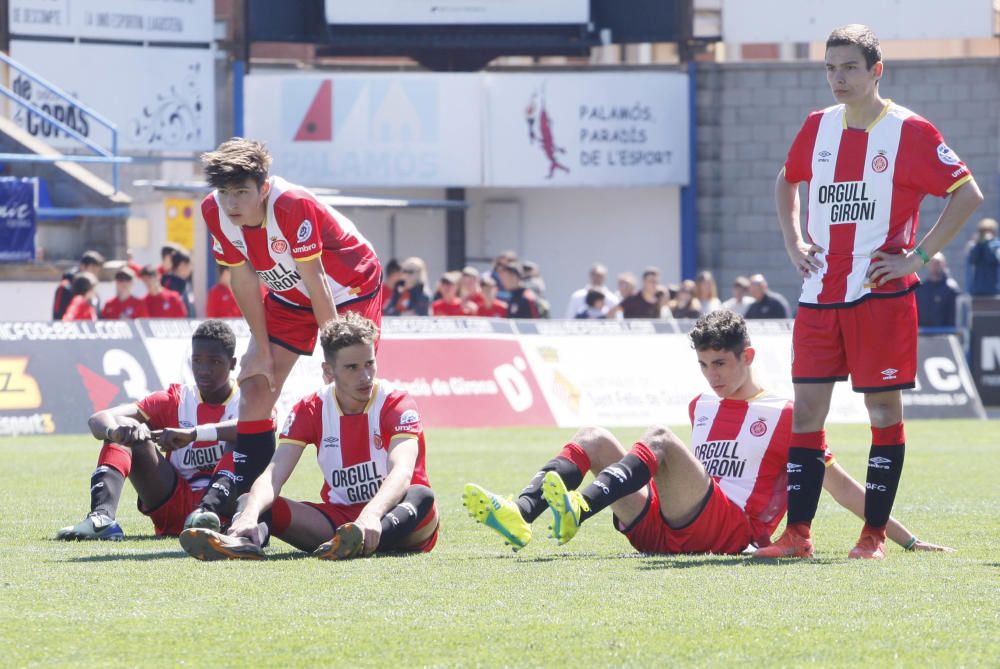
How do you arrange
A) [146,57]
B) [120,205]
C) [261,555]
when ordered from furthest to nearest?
[146,57]
[120,205]
[261,555]

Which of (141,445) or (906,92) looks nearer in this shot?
(141,445)

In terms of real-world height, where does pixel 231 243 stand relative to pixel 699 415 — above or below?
above

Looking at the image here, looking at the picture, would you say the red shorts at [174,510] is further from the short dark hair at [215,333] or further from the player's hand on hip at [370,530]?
the player's hand on hip at [370,530]

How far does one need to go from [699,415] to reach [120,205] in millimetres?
16996

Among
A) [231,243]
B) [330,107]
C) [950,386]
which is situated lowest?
[950,386]

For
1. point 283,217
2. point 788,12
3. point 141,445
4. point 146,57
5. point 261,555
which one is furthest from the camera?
point 788,12

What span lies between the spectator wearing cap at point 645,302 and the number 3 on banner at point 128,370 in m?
7.08

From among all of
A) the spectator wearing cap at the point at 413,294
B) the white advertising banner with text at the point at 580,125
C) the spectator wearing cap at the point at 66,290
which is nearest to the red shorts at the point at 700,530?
the spectator wearing cap at the point at 66,290

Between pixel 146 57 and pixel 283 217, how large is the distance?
1900 cm

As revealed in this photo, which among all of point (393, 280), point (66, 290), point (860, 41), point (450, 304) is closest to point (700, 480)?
point (860, 41)

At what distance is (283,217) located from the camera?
752 centimetres

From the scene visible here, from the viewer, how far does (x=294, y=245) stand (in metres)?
7.53

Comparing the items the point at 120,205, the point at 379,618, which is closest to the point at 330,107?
the point at 120,205

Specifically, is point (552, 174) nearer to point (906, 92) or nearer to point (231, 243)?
point (906, 92)
